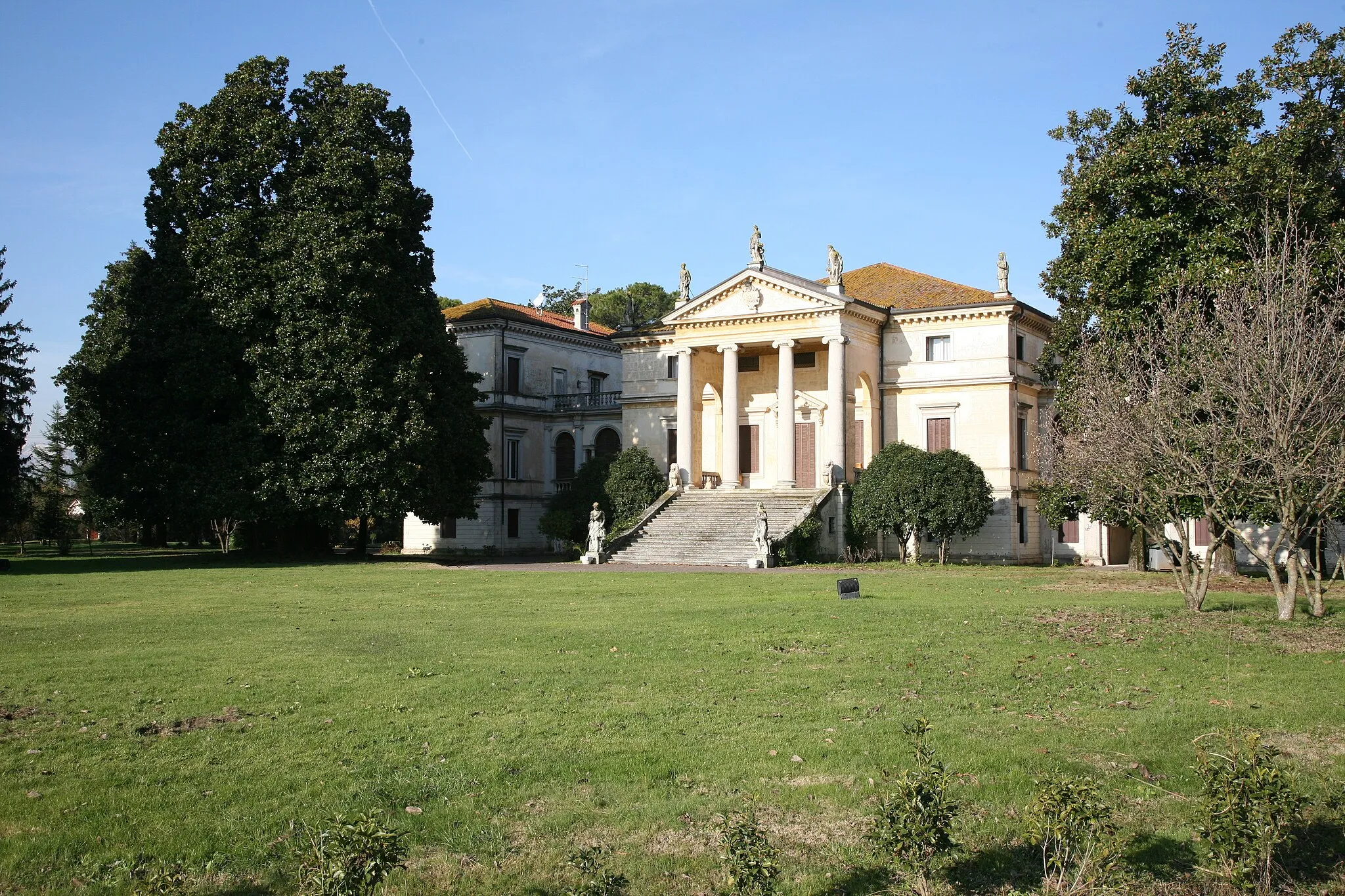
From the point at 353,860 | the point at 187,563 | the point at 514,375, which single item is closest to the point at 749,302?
the point at 514,375

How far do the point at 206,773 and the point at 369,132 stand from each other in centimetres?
3245

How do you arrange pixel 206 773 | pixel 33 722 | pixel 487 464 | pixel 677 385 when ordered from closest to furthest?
pixel 206 773 → pixel 33 722 → pixel 487 464 → pixel 677 385

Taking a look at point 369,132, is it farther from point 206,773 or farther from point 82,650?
point 206,773

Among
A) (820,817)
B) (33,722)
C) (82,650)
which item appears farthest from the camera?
(82,650)

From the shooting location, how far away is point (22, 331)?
43000mm

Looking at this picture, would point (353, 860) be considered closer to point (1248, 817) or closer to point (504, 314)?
point (1248, 817)

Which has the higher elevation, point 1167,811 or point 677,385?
point 677,385

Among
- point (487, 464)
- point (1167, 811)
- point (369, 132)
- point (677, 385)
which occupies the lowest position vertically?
point (1167, 811)

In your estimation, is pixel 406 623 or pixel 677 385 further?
pixel 677 385

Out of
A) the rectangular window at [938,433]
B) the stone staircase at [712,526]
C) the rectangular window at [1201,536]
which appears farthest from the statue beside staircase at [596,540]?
the rectangular window at [1201,536]

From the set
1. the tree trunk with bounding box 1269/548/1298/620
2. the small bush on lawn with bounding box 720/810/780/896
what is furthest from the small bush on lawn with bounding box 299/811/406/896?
the tree trunk with bounding box 1269/548/1298/620

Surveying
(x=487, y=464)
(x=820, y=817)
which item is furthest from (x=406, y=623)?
(x=487, y=464)

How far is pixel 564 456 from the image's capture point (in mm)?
55062

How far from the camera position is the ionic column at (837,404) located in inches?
1630
